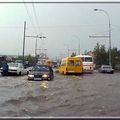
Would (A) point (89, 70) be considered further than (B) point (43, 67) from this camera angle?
Yes

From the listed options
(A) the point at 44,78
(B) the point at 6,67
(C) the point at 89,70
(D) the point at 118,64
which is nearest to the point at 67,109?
(A) the point at 44,78

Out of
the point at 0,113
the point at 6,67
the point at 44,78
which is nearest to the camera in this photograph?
the point at 0,113

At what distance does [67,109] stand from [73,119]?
13.5 ft

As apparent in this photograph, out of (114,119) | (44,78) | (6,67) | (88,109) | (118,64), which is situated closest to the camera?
(114,119)

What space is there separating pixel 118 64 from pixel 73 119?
8904 cm

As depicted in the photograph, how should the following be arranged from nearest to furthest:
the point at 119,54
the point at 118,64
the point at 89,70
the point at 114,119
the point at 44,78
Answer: the point at 114,119 → the point at 44,78 → the point at 89,70 → the point at 118,64 → the point at 119,54

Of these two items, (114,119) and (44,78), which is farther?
(44,78)

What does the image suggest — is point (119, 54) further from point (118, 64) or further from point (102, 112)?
point (102, 112)

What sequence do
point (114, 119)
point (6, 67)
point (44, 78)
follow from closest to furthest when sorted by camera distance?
point (114, 119), point (44, 78), point (6, 67)

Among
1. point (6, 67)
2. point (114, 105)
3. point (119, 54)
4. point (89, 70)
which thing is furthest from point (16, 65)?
point (119, 54)

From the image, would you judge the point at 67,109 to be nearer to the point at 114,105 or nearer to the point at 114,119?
the point at 114,105

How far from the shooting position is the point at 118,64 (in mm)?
99500

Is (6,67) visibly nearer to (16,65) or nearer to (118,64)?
(16,65)

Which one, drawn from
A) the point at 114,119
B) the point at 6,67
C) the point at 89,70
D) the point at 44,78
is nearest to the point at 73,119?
the point at 114,119
